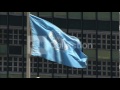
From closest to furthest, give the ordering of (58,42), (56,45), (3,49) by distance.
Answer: (56,45)
(58,42)
(3,49)

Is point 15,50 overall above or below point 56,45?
above

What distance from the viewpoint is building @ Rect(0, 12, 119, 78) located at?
182ft

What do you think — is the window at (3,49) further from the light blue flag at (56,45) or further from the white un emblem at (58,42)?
the white un emblem at (58,42)

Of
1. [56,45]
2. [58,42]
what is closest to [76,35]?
[58,42]

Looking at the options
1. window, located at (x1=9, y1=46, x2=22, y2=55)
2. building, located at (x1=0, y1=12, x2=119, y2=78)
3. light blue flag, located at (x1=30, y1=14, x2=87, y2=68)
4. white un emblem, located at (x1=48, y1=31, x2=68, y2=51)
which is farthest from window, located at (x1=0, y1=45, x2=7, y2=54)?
white un emblem, located at (x1=48, y1=31, x2=68, y2=51)

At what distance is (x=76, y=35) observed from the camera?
57875 millimetres

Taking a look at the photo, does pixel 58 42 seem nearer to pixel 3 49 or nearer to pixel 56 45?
pixel 56 45

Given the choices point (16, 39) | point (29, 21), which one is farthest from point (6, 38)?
point (29, 21)

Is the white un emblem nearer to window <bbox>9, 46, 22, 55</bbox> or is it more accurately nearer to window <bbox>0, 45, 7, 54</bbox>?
window <bbox>0, 45, 7, 54</bbox>

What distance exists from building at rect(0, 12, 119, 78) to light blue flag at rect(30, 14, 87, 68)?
35.4 meters

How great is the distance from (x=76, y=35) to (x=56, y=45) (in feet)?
131
